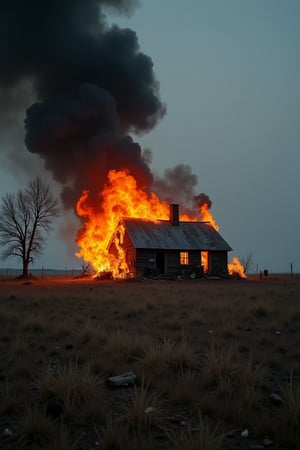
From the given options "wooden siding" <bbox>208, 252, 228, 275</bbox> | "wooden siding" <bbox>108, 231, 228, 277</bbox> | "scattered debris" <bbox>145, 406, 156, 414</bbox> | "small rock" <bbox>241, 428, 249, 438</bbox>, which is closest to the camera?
"small rock" <bbox>241, 428, 249, 438</bbox>

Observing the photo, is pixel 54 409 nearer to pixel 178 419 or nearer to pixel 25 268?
pixel 178 419

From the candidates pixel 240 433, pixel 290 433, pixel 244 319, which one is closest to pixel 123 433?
pixel 240 433

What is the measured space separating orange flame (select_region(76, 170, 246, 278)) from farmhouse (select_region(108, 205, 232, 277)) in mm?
582

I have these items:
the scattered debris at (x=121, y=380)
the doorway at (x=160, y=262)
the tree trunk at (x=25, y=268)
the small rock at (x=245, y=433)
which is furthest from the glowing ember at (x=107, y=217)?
the small rock at (x=245, y=433)

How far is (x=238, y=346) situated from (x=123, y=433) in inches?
169

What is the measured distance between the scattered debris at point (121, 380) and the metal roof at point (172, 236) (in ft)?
91.3

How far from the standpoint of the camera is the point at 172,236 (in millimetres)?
37188

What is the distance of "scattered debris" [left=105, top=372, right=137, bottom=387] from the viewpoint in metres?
5.50

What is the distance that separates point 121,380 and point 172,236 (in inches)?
1251

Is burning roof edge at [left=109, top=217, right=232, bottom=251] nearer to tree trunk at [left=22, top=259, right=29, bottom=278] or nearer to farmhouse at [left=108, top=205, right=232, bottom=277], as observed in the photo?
farmhouse at [left=108, top=205, right=232, bottom=277]

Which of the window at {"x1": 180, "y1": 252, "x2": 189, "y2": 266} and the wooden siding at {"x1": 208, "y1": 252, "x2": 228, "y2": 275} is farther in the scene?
the wooden siding at {"x1": 208, "y1": 252, "x2": 228, "y2": 275}

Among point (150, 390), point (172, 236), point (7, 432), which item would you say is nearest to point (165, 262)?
point (172, 236)

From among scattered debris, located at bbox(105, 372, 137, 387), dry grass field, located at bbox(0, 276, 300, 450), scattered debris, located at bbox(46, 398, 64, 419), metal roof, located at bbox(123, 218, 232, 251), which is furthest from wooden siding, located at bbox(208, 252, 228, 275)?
scattered debris, located at bbox(46, 398, 64, 419)

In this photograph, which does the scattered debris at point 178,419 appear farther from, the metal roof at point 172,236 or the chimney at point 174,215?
the chimney at point 174,215
